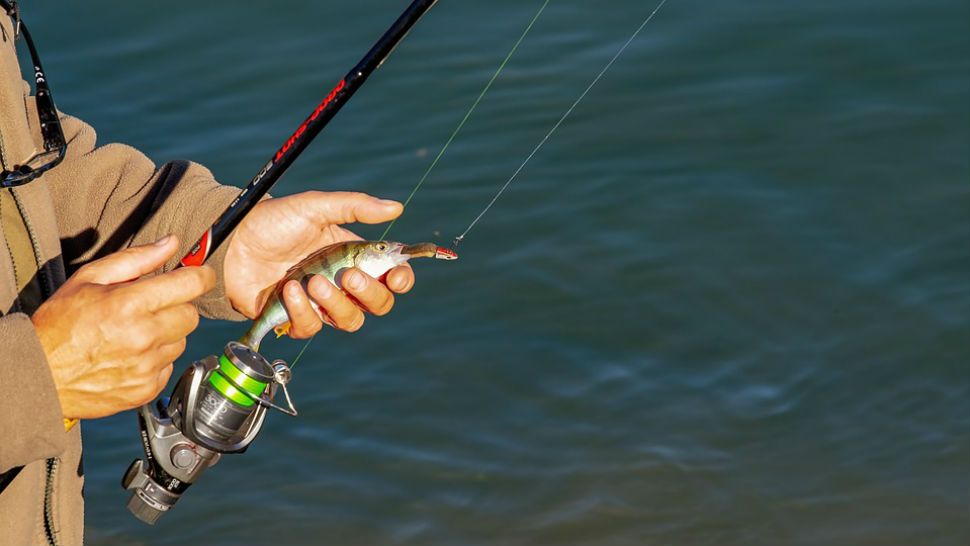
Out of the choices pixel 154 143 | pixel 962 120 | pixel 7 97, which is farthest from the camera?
pixel 154 143

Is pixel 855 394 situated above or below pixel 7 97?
below

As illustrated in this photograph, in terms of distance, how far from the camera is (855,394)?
15.7 feet

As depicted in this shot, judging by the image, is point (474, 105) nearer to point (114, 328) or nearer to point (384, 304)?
point (384, 304)

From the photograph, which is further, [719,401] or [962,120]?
[962,120]

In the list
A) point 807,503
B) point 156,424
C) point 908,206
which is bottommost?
point 807,503

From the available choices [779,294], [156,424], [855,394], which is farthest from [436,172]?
[156,424]

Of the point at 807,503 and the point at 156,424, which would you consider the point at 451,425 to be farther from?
the point at 156,424

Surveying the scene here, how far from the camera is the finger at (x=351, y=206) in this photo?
2.95 m

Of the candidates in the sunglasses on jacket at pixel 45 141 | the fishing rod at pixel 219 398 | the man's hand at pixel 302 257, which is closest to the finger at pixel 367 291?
the man's hand at pixel 302 257

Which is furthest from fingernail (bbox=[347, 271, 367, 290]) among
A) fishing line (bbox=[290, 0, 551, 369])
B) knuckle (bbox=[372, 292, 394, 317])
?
fishing line (bbox=[290, 0, 551, 369])

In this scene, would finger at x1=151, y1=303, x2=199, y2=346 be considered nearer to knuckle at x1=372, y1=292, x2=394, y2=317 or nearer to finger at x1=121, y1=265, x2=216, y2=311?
finger at x1=121, y1=265, x2=216, y2=311

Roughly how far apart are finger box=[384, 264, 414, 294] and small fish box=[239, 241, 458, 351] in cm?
4

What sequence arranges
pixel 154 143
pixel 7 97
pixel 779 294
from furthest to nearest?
pixel 154 143 → pixel 779 294 → pixel 7 97

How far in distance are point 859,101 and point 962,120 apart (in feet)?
1.47
